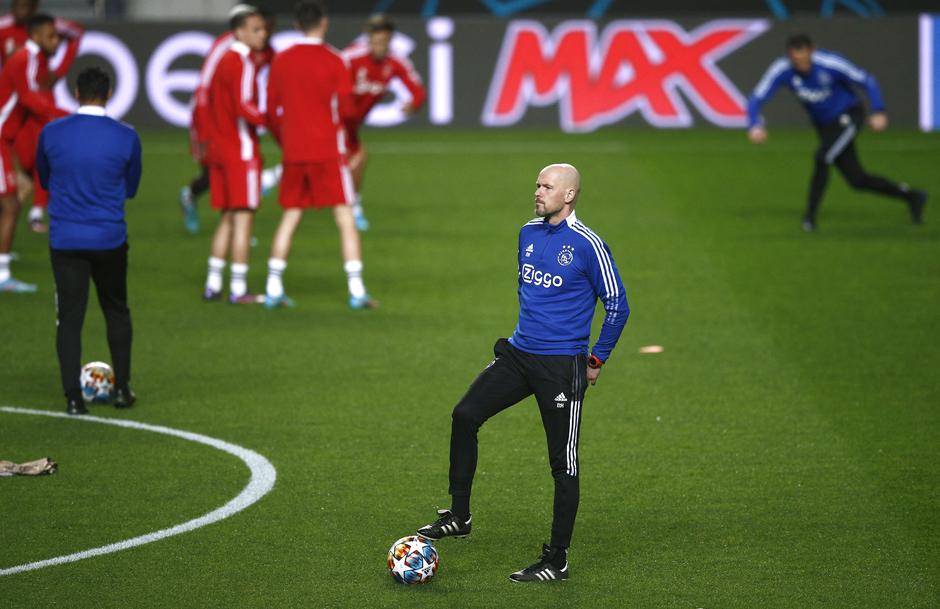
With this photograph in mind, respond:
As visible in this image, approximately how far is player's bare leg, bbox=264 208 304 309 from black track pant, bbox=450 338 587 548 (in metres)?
6.19

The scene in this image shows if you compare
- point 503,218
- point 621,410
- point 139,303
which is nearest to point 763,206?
point 503,218

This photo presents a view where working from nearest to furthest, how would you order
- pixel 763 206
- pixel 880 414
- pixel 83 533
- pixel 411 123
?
pixel 83 533 < pixel 880 414 < pixel 763 206 < pixel 411 123

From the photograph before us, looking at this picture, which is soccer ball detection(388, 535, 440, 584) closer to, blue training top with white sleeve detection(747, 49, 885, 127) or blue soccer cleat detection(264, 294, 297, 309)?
blue soccer cleat detection(264, 294, 297, 309)

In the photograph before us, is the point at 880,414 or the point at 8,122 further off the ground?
the point at 8,122

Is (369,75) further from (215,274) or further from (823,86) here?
(823,86)

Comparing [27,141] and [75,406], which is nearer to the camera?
[75,406]

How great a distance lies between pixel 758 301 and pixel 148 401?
227 inches

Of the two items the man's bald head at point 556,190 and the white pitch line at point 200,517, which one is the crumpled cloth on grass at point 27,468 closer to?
the white pitch line at point 200,517

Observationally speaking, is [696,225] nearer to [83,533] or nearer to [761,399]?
[761,399]

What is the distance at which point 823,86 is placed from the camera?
16859 millimetres

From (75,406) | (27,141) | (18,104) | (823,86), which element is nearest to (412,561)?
(75,406)

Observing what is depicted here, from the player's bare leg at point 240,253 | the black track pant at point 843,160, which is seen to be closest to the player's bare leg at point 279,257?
the player's bare leg at point 240,253

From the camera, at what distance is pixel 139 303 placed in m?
13.4

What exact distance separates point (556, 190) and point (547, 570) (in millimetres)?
1629
